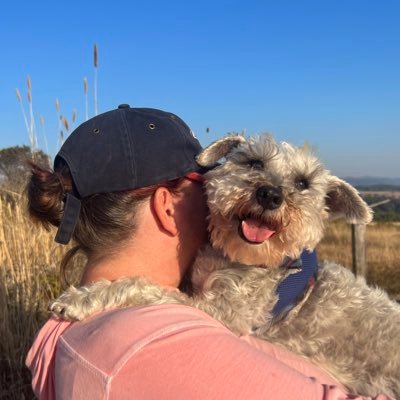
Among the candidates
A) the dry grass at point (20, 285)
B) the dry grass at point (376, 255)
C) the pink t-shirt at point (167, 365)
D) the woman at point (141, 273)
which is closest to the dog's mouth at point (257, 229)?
the woman at point (141, 273)

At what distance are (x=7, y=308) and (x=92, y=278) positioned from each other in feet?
9.50

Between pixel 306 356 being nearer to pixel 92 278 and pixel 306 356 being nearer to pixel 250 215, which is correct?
pixel 250 215

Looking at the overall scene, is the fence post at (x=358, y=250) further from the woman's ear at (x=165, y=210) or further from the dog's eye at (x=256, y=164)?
the woman's ear at (x=165, y=210)

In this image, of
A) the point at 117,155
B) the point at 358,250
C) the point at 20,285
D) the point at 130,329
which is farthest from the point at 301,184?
the point at 358,250

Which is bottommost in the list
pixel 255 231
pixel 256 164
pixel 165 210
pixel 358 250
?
pixel 358 250

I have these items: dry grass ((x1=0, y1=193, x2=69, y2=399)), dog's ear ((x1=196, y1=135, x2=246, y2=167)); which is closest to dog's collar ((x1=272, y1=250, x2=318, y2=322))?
dog's ear ((x1=196, y1=135, x2=246, y2=167))

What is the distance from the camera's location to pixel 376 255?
14469 millimetres

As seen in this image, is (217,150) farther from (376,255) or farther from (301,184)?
(376,255)

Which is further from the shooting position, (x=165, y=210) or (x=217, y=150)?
(x=217, y=150)

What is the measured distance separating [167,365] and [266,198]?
1147 mm

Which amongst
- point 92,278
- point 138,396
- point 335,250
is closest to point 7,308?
point 92,278

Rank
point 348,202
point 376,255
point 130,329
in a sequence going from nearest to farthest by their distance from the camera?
point 130,329 → point 348,202 → point 376,255

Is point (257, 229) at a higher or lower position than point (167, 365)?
higher

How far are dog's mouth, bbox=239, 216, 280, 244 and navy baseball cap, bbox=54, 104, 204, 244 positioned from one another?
44cm
